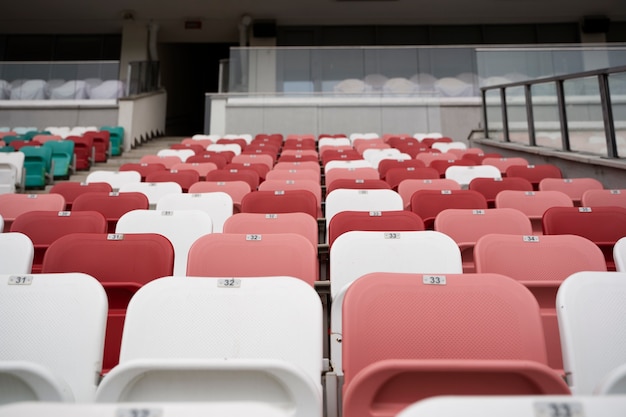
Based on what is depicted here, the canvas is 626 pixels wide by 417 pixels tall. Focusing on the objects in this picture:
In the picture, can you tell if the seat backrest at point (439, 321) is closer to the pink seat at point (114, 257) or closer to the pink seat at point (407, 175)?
the pink seat at point (114, 257)

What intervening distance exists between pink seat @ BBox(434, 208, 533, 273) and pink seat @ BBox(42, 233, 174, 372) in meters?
1.66

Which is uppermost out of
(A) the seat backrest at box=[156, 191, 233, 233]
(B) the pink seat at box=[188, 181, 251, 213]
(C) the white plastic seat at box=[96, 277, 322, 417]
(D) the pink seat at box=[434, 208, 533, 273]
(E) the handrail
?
(E) the handrail

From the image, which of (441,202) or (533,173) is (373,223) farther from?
(533,173)

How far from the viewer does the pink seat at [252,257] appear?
1.93m

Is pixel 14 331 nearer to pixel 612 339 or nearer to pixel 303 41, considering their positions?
pixel 612 339

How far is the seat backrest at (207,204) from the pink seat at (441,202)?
1.49 m

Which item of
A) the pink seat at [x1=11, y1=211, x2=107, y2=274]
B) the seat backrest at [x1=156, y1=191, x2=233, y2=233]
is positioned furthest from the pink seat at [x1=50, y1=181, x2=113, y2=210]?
the pink seat at [x1=11, y1=211, x2=107, y2=274]

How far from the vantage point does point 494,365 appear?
0.94 meters

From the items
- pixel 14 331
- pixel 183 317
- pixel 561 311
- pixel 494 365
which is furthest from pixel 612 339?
pixel 14 331

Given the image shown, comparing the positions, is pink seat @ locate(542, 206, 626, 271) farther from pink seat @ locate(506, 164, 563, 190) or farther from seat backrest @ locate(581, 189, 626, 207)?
pink seat @ locate(506, 164, 563, 190)

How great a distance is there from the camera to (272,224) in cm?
255

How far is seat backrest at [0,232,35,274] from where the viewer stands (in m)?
1.92

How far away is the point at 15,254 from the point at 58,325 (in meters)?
0.89

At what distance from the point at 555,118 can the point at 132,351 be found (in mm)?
6310
